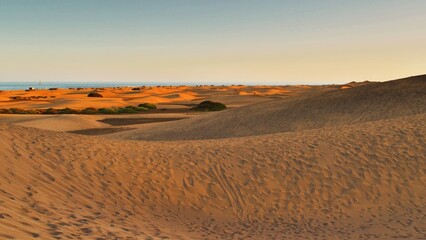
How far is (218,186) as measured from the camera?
40.7ft

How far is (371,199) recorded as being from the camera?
39.5 feet

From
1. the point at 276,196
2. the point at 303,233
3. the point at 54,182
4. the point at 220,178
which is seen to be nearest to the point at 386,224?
the point at 303,233

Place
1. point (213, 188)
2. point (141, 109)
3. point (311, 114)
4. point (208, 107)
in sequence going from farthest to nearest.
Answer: point (208, 107) < point (141, 109) < point (311, 114) < point (213, 188)

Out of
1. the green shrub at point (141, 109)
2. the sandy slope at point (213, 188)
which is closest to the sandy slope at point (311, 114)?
the sandy slope at point (213, 188)

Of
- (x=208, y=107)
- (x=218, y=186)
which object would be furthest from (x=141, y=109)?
(x=218, y=186)

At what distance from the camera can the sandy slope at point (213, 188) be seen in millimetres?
9141

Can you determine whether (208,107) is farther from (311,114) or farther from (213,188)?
(213,188)

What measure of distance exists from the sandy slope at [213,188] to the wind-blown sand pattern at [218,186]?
32 mm

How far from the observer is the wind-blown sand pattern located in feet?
29.9

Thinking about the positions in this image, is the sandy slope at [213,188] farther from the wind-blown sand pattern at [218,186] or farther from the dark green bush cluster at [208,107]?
the dark green bush cluster at [208,107]

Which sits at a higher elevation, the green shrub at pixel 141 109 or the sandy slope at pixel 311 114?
the sandy slope at pixel 311 114

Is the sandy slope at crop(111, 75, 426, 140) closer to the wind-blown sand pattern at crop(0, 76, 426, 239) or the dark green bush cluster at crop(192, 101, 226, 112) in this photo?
the wind-blown sand pattern at crop(0, 76, 426, 239)

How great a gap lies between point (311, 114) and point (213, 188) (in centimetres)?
1648

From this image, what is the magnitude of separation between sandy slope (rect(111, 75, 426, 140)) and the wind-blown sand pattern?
7030 mm
